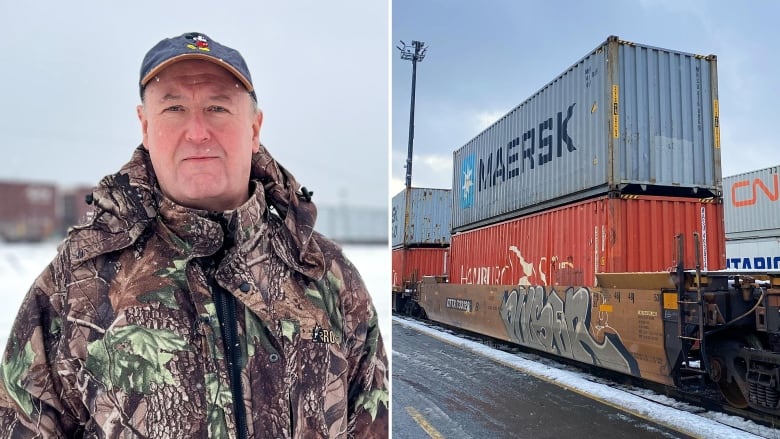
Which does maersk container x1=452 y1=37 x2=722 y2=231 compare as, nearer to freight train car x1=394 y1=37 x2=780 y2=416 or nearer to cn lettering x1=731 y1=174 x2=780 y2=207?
freight train car x1=394 y1=37 x2=780 y2=416

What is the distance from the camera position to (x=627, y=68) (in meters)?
8.13

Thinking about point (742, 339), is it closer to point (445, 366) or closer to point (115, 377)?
point (445, 366)

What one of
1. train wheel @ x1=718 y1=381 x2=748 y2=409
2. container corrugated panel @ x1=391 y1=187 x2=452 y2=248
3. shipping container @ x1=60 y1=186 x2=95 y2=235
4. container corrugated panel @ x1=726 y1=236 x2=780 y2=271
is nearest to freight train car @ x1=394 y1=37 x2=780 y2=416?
train wheel @ x1=718 y1=381 x2=748 y2=409

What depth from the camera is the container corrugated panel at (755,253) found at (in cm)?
1686

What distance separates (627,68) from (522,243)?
374 cm

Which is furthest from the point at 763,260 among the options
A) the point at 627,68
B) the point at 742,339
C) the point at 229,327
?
the point at 229,327

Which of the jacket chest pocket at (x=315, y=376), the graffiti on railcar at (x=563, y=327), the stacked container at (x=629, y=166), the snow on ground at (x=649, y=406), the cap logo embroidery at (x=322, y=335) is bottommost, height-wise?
the snow on ground at (x=649, y=406)

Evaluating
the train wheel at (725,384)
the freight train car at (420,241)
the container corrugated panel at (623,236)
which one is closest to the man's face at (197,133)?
the train wheel at (725,384)

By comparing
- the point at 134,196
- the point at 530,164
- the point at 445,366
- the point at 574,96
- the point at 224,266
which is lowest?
the point at 445,366

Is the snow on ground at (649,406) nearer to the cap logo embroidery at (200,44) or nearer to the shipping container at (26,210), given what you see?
the cap logo embroidery at (200,44)

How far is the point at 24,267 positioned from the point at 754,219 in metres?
20.4

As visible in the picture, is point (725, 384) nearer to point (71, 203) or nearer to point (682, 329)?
point (682, 329)

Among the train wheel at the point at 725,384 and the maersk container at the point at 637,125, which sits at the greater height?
the maersk container at the point at 637,125

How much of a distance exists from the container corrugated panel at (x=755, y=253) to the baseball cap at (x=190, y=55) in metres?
18.5
